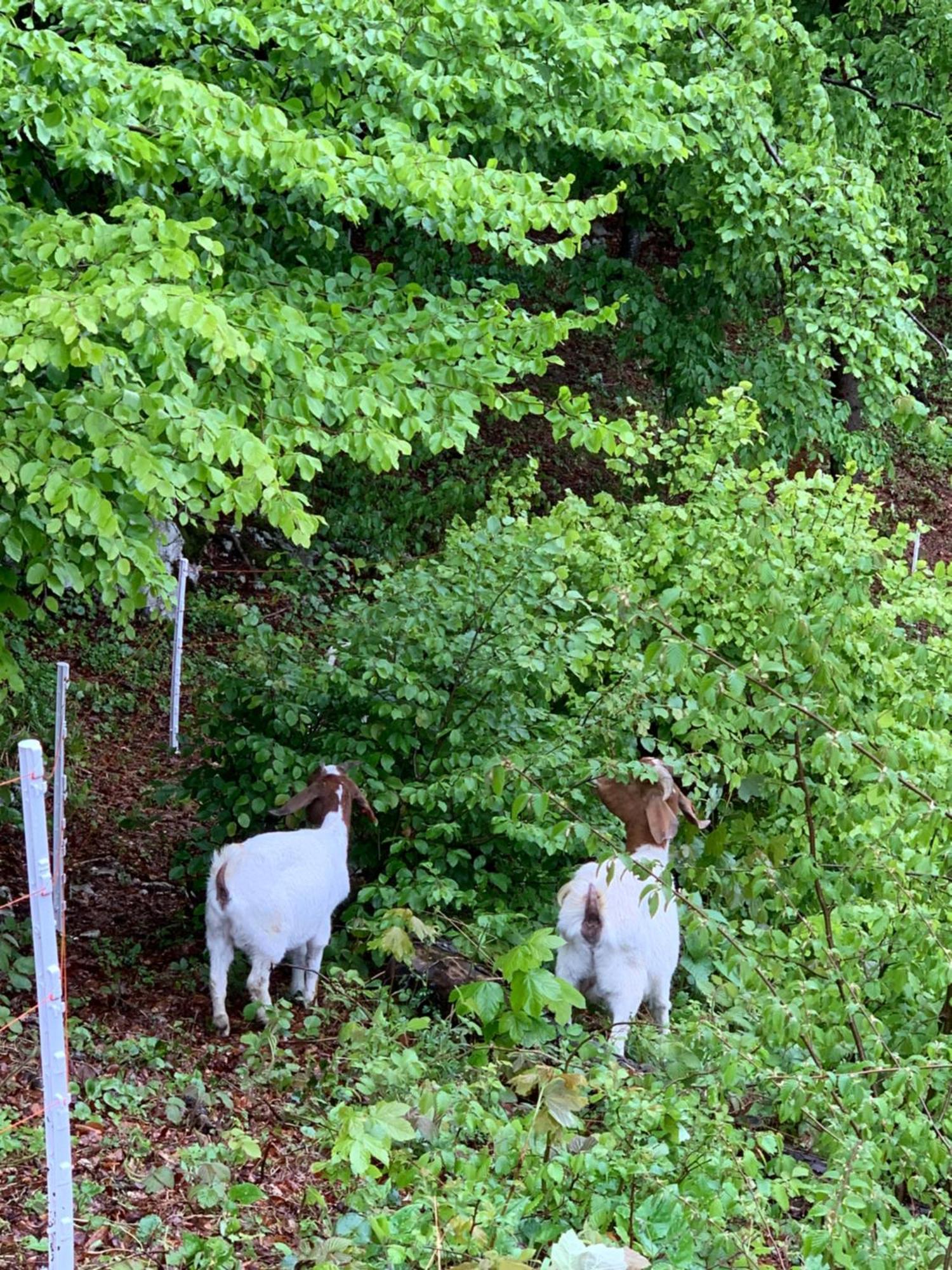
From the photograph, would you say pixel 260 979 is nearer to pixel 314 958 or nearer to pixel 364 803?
pixel 314 958

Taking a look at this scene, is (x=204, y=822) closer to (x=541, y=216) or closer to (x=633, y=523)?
(x=633, y=523)

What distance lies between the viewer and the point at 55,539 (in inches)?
206

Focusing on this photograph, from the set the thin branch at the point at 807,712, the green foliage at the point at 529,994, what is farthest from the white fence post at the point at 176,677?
the thin branch at the point at 807,712

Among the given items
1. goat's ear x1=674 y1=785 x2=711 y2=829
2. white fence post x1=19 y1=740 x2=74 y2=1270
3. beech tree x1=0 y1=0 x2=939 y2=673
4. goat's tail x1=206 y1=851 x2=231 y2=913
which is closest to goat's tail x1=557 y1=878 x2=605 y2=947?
goat's ear x1=674 y1=785 x2=711 y2=829

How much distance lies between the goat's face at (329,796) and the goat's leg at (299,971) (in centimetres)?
64

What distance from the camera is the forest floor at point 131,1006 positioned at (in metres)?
4.83

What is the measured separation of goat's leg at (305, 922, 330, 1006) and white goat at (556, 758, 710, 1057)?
4.26 ft

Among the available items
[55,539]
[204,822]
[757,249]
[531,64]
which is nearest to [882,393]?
[757,249]

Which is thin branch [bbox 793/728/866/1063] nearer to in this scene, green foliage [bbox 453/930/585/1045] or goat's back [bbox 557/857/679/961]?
green foliage [bbox 453/930/585/1045]

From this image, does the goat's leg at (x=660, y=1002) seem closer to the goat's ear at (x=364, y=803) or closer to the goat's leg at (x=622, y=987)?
the goat's leg at (x=622, y=987)

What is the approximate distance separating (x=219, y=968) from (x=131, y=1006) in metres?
0.55

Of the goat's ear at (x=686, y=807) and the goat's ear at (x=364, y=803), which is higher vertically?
the goat's ear at (x=686, y=807)

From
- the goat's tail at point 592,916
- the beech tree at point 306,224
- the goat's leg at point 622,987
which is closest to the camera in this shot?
the beech tree at point 306,224

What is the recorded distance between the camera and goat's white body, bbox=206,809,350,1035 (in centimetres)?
670
